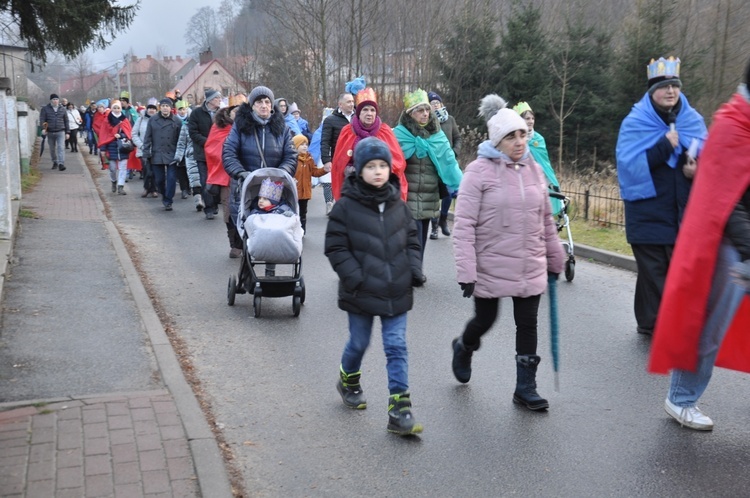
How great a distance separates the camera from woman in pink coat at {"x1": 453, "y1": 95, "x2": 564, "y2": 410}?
220 inches

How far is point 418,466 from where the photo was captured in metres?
4.88

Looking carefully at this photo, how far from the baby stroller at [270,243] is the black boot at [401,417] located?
10.6ft

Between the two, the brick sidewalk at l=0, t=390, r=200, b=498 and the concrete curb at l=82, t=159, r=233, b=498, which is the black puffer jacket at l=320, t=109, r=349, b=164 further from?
the brick sidewalk at l=0, t=390, r=200, b=498

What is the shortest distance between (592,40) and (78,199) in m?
18.1

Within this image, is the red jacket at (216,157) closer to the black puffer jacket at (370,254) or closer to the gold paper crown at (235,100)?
the gold paper crown at (235,100)

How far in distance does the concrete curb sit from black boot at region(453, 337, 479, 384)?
1.80 m

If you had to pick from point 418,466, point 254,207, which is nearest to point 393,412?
point 418,466

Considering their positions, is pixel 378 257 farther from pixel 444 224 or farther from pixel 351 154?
pixel 444 224

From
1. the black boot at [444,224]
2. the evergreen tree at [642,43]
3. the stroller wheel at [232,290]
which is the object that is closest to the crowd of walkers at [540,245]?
the stroller wheel at [232,290]

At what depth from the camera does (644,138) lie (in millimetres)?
6953

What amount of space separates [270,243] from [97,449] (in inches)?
147

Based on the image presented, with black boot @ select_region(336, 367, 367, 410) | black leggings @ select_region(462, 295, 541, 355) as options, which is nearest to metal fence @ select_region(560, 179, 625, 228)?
black leggings @ select_region(462, 295, 541, 355)

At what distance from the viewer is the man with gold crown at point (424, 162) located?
375 inches

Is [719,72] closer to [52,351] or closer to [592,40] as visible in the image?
[592,40]
